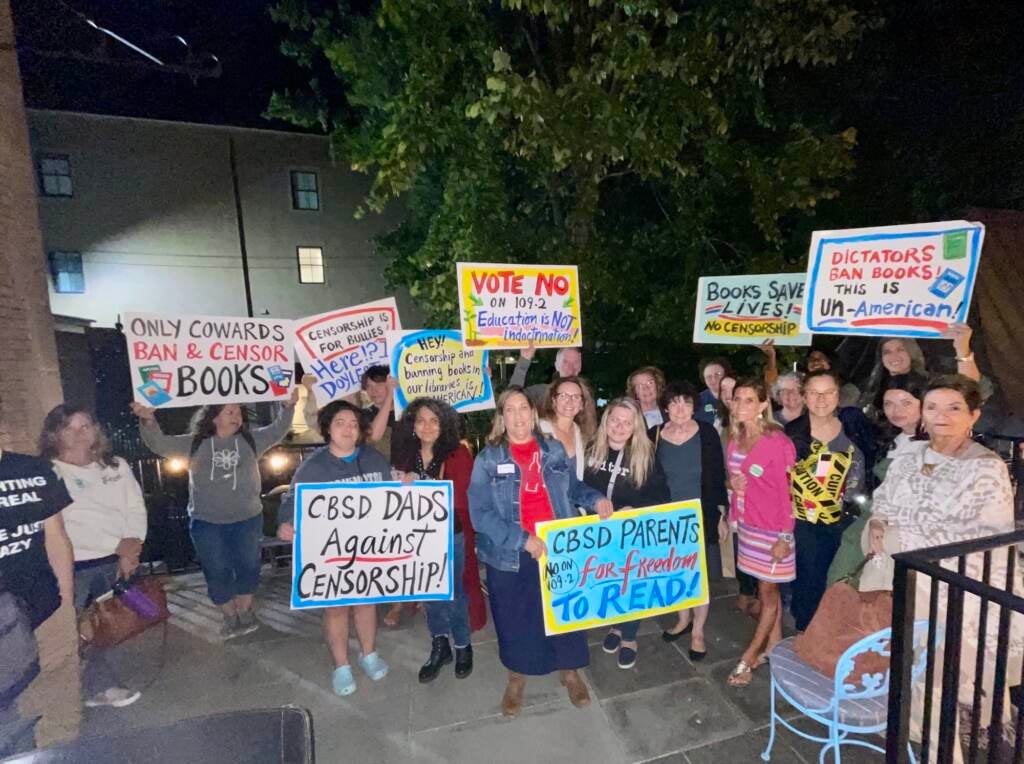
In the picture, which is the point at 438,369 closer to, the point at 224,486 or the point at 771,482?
the point at 224,486

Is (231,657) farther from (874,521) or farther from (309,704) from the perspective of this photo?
(874,521)

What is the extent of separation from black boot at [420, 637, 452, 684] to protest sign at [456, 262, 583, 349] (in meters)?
2.23

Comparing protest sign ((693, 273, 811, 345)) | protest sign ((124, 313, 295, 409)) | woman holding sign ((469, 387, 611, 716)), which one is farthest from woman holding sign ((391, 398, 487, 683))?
protest sign ((693, 273, 811, 345))

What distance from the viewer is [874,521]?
300cm

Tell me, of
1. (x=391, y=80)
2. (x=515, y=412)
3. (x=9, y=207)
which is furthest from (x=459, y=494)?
(x=391, y=80)

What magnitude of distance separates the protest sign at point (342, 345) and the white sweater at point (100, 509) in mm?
1378

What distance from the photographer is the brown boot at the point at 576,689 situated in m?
3.43

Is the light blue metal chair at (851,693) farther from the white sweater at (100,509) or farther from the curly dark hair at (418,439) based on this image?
the white sweater at (100,509)

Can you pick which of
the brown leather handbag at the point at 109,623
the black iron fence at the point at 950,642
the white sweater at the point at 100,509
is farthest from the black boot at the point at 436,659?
the black iron fence at the point at 950,642

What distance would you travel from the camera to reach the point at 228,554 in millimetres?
4262

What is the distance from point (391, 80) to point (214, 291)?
14.7m

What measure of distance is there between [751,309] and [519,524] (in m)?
3.38

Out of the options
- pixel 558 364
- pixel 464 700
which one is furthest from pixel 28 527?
pixel 558 364

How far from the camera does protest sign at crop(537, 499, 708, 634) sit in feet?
10.8
